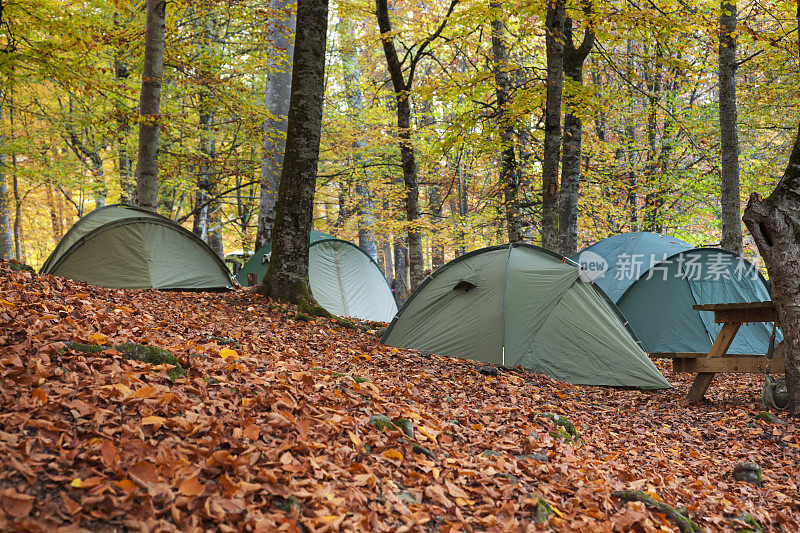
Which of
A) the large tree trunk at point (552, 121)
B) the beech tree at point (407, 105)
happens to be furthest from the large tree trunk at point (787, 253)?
the beech tree at point (407, 105)

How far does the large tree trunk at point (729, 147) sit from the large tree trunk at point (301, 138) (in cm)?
718

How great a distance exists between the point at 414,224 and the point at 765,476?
773cm

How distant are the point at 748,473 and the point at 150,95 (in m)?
9.51

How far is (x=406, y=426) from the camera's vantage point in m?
3.31

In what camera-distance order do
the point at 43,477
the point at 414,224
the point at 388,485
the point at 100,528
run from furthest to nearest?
the point at 414,224 → the point at 388,485 → the point at 43,477 → the point at 100,528

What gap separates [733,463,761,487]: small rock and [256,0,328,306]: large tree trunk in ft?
16.0

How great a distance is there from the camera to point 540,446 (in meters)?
3.64

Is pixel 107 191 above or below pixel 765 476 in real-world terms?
above

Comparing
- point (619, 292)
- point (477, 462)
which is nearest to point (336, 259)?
point (619, 292)

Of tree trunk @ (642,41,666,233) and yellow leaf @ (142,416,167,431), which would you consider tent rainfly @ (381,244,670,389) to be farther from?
tree trunk @ (642,41,666,233)

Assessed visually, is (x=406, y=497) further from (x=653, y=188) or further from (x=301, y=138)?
(x=653, y=188)

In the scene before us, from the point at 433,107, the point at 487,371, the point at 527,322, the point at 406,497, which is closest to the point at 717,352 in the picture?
the point at 527,322

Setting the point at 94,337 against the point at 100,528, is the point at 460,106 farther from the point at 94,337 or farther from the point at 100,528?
the point at 100,528

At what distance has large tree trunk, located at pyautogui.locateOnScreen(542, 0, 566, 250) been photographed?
8.68 metres
